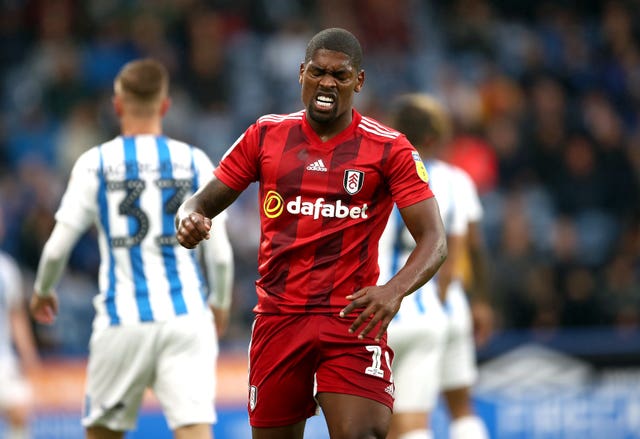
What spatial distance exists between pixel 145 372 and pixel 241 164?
5.49 ft

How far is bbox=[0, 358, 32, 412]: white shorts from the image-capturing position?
9227 millimetres

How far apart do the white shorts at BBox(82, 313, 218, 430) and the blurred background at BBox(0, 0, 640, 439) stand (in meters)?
3.75

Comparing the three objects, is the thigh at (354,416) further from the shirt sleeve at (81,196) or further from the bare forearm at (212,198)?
the shirt sleeve at (81,196)

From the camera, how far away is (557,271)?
12133 millimetres

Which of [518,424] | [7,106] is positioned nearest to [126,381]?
[518,424]

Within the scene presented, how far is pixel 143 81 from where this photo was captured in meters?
6.31

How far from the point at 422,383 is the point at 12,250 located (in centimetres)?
573

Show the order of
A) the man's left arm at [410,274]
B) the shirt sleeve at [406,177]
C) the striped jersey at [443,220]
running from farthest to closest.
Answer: the striped jersey at [443,220]
the shirt sleeve at [406,177]
the man's left arm at [410,274]

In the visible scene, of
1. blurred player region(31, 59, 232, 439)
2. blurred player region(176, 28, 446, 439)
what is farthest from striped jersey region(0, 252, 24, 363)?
blurred player region(176, 28, 446, 439)

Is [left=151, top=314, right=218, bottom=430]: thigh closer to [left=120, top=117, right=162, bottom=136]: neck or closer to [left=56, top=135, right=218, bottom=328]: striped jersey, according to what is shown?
[left=56, top=135, right=218, bottom=328]: striped jersey

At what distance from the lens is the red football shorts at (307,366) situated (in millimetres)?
4883

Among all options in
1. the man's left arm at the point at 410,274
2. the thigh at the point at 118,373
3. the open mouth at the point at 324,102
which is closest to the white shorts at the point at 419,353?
the thigh at the point at 118,373

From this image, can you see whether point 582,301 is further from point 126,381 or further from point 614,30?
point 126,381

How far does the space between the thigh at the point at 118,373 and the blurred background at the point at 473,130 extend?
3.75m
